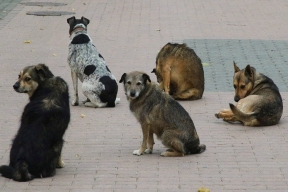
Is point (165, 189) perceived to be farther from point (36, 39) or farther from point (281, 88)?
point (36, 39)

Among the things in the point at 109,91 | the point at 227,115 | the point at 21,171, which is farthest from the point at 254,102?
the point at 21,171

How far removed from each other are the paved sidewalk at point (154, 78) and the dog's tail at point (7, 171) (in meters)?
0.07

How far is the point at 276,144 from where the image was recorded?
35.1 ft

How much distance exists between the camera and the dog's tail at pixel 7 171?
8.76 meters

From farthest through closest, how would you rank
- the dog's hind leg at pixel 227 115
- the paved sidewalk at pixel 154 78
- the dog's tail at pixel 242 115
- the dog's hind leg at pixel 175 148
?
the dog's hind leg at pixel 227 115, the dog's tail at pixel 242 115, the dog's hind leg at pixel 175 148, the paved sidewalk at pixel 154 78

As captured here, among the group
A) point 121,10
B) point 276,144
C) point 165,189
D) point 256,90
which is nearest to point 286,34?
point 121,10

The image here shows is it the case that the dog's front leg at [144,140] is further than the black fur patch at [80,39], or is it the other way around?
the black fur patch at [80,39]

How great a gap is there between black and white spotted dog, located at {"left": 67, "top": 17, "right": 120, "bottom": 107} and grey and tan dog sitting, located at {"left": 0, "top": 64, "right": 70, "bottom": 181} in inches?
153

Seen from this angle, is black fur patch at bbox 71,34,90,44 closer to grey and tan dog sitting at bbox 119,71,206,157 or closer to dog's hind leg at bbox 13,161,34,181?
grey and tan dog sitting at bbox 119,71,206,157

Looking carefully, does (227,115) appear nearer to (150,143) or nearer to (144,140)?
(150,143)

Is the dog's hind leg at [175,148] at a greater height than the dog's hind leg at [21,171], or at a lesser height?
lesser

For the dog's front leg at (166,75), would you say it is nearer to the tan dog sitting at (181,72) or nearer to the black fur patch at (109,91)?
the tan dog sitting at (181,72)

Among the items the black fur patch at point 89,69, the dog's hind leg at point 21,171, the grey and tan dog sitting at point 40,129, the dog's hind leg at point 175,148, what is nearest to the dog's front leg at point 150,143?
the dog's hind leg at point 175,148

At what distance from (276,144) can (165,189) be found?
2.72 meters
